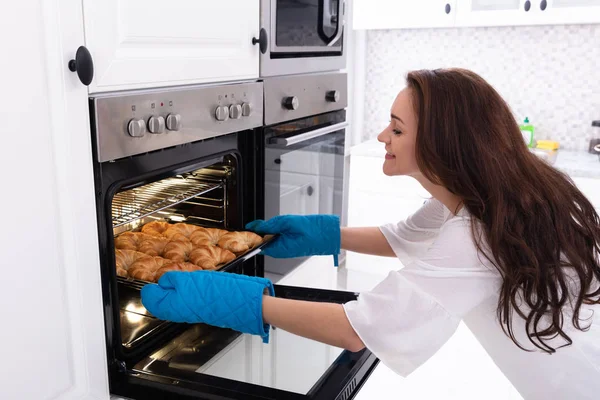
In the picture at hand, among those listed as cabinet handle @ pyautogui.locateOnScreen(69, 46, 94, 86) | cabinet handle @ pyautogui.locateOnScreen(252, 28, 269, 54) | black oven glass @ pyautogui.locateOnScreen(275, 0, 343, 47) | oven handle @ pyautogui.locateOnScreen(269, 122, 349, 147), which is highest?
black oven glass @ pyautogui.locateOnScreen(275, 0, 343, 47)

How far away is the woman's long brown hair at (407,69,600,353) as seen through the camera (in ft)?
3.89

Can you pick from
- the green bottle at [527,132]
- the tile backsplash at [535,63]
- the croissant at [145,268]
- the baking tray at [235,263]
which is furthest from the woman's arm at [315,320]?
the tile backsplash at [535,63]

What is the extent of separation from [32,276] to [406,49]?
3213 mm

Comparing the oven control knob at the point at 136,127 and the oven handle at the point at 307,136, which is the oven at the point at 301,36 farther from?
the oven control knob at the point at 136,127

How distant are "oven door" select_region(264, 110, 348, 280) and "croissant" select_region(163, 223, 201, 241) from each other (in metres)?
0.23

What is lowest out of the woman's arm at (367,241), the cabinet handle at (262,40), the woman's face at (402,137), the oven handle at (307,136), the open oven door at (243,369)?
the open oven door at (243,369)

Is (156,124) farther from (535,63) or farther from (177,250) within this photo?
(535,63)

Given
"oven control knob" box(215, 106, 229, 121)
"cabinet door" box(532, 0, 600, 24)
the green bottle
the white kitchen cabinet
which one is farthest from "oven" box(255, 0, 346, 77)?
the green bottle

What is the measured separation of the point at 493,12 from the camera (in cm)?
311

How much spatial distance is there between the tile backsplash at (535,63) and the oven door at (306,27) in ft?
5.93

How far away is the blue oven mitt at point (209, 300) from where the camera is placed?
1.21 meters

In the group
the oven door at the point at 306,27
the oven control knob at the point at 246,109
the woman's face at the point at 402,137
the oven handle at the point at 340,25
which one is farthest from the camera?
the oven handle at the point at 340,25

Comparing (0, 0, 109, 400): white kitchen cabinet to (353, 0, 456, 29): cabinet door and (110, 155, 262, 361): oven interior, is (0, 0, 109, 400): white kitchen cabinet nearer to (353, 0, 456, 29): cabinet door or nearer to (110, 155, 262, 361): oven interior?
(110, 155, 262, 361): oven interior

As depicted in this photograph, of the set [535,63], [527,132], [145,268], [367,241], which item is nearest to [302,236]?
[367,241]
